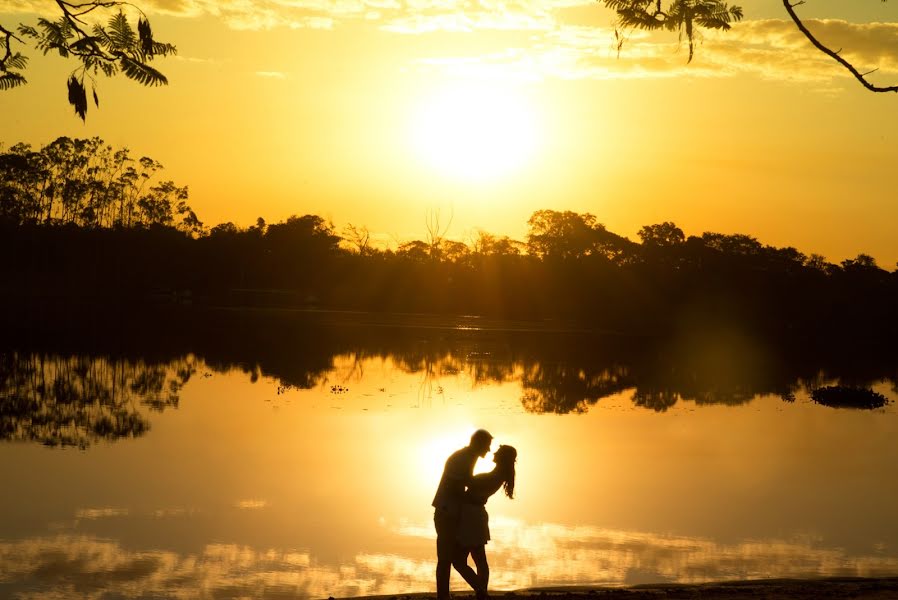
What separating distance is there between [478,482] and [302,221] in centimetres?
12138

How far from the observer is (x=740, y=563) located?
13883mm

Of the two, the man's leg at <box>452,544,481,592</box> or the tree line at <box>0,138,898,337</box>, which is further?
the tree line at <box>0,138,898,337</box>

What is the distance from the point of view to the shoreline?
10594mm

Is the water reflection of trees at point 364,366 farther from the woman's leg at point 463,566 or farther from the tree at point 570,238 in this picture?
the tree at point 570,238

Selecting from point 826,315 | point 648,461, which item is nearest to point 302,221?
point 826,315

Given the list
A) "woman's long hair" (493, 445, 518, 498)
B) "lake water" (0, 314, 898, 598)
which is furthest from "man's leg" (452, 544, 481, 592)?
"lake water" (0, 314, 898, 598)

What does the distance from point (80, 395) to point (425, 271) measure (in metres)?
89.8

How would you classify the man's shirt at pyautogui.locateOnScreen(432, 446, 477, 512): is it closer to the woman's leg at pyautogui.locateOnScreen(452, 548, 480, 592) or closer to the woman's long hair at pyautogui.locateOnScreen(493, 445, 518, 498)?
the woman's long hair at pyautogui.locateOnScreen(493, 445, 518, 498)

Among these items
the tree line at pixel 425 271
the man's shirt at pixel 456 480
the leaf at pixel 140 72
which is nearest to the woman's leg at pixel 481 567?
the man's shirt at pixel 456 480

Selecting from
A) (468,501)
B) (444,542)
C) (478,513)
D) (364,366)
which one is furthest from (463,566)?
(364,366)

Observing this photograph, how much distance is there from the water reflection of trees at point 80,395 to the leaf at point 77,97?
1707cm

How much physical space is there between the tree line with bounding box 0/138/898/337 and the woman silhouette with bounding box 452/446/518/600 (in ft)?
284

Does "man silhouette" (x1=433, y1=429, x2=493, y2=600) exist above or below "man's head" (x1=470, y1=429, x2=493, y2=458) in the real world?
below

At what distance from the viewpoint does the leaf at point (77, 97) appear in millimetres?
5344
